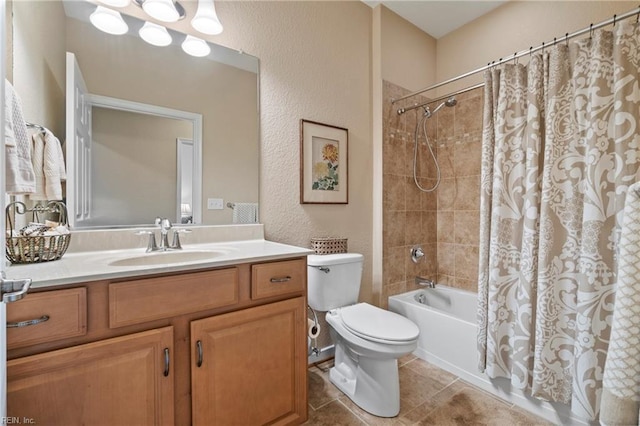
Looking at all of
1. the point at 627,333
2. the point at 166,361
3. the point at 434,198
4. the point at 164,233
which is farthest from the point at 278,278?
the point at 434,198

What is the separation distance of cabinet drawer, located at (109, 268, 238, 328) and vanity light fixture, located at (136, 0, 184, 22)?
1.31 m

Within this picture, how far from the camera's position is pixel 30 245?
102 cm

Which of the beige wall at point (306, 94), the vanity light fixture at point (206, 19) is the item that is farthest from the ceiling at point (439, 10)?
the vanity light fixture at point (206, 19)

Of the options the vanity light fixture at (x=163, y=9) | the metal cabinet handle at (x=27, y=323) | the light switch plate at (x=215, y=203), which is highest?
the vanity light fixture at (x=163, y=9)

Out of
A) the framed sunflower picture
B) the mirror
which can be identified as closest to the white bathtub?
the framed sunflower picture

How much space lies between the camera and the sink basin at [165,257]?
1229mm

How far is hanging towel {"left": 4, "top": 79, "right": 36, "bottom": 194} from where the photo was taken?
896 mm

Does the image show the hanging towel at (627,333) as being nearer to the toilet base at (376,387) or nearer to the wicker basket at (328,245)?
the toilet base at (376,387)

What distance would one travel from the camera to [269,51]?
181 cm

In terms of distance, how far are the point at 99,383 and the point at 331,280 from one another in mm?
1142

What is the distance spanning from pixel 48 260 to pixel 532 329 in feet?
7.10

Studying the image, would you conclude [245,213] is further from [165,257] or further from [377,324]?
[377,324]

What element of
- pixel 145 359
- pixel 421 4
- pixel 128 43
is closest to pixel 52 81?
pixel 128 43

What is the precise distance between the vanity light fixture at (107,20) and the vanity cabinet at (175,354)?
123 cm
